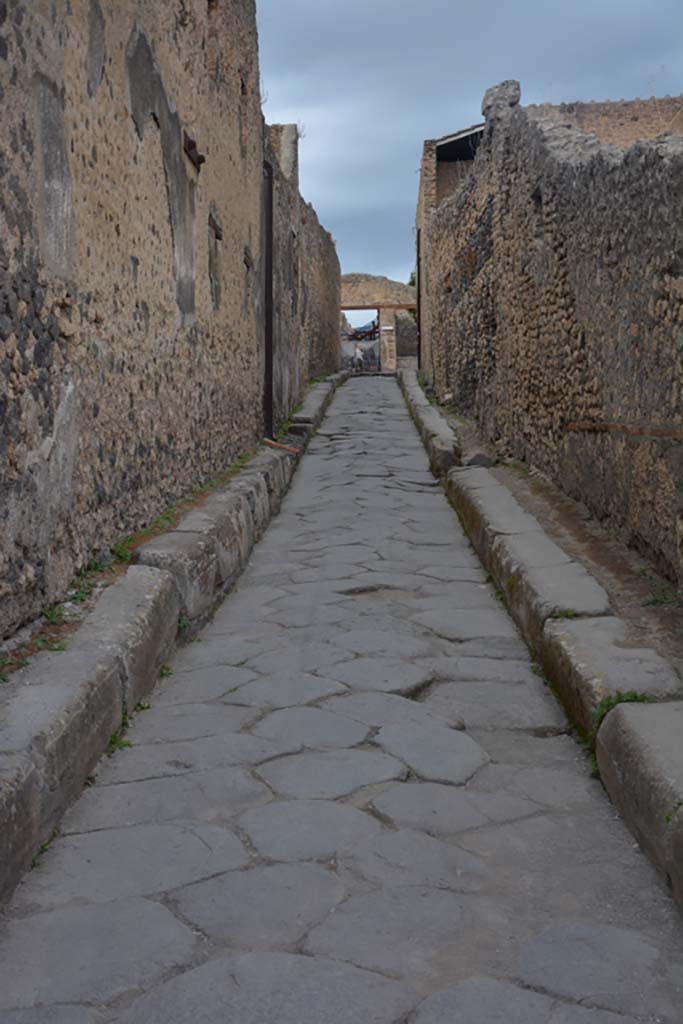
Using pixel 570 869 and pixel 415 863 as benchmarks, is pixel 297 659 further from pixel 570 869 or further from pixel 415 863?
pixel 570 869

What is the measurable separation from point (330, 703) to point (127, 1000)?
1371 millimetres

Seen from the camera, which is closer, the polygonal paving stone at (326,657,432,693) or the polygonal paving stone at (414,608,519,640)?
the polygonal paving stone at (326,657,432,693)

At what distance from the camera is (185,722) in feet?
8.78

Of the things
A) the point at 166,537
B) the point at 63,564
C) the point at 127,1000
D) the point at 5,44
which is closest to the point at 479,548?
the point at 166,537

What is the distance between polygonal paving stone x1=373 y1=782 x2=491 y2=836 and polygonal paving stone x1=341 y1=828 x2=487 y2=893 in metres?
0.06

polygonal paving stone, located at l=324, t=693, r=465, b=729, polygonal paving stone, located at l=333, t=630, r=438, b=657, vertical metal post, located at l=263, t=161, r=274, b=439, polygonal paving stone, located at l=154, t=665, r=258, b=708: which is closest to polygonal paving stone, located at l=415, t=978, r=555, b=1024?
polygonal paving stone, located at l=324, t=693, r=465, b=729

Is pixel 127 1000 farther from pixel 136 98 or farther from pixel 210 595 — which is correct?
pixel 136 98

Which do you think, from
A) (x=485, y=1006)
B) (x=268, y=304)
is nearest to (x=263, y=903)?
(x=485, y=1006)

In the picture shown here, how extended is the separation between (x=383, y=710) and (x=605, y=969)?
1245 millimetres

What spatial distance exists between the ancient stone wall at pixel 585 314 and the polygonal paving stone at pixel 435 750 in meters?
1.17

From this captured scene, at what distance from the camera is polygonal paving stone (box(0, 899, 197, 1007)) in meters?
1.49

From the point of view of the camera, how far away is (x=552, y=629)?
3.03 m

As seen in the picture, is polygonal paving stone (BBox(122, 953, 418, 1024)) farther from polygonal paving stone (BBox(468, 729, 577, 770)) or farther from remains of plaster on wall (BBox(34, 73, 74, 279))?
remains of plaster on wall (BBox(34, 73, 74, 279))

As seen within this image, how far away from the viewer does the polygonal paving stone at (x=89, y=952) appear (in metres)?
1.49
